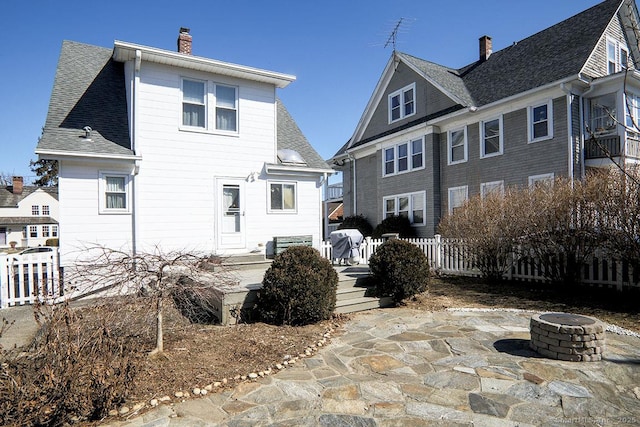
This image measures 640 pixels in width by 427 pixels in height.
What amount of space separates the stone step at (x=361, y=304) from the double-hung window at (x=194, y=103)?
22.7ft

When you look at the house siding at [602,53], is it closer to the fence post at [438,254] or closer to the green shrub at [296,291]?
the fence post at [438,254]

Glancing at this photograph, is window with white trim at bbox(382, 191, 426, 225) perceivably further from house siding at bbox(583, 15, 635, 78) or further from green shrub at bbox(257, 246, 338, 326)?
green shrub at bbox(257, 246, 338, 326)

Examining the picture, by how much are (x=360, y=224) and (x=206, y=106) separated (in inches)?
480

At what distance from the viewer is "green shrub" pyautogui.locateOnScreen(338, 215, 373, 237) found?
20.4m

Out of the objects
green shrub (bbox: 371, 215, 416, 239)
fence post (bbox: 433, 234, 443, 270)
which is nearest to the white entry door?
fence post (bbox: 433, 234, 443, 270)

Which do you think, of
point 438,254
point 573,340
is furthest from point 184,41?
point 573,340

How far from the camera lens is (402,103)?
18938mm

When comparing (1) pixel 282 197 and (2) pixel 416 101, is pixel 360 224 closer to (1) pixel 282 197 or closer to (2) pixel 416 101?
(2) pixel 416 101

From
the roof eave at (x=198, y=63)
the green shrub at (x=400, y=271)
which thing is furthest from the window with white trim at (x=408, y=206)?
Result: the green shrub at (x=400, y=271)

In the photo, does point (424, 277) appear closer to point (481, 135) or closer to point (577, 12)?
point (481, 135)

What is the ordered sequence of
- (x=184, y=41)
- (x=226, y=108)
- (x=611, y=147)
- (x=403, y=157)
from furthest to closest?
(x=403, y=157), (x=611, y=147), (x=184, y=41), (x=226, y=108)

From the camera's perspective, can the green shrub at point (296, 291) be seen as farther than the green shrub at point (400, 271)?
No

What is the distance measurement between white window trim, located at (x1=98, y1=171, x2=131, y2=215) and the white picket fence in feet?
19.5

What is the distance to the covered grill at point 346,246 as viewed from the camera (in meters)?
11.1
